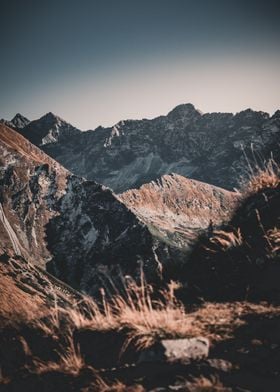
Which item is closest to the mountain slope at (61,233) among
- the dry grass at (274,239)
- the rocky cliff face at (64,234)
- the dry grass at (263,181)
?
the rocky cliff face at (64,234)

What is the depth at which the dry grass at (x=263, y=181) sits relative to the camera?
10625 mm

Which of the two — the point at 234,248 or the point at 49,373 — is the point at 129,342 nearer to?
the point at 49,373

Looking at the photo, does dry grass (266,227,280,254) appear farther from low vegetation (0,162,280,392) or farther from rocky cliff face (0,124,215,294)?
rocky cliff face (0,124,215,294)

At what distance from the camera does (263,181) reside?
429 inches

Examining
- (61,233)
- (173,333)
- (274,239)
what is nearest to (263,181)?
(274,239)

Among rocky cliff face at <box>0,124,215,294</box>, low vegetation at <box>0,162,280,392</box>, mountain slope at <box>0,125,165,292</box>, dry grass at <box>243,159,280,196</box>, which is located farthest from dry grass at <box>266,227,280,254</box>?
rocky cliff face at <box>0,124,215,294</box>

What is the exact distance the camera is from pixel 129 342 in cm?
566

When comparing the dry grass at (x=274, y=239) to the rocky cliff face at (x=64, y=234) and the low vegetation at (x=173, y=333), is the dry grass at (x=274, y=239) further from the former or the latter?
the rocky cliff face at (x=64, y=234)

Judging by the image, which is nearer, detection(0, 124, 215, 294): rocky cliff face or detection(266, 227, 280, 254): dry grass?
detection(266, 227, 280, 254): dry grass

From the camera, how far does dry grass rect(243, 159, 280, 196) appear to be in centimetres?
1062

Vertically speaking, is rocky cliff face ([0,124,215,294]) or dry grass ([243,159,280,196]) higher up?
dry grass ([243,159,280,196])

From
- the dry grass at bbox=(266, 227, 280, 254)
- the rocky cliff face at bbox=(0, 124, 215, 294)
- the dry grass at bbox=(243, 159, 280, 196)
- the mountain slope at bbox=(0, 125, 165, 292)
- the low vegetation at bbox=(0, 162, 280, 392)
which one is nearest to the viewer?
the low vegetation at bbox=(0, 162, 280, 392)

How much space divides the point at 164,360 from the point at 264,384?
1.38 meters

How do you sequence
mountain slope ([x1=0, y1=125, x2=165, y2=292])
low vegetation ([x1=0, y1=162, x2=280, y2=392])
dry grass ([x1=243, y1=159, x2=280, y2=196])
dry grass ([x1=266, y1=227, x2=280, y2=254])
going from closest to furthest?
low vegetation ([x1=0, y1=162, x2=280, y2=392]) < dry grass ([x1=266, y1=227, x2=280, y2=254]) < dry grass ([x1=243, y1=159, x2=280, y2=196]) < mountain slope ([x1=0, y1=125, x2=165, y2=292])
